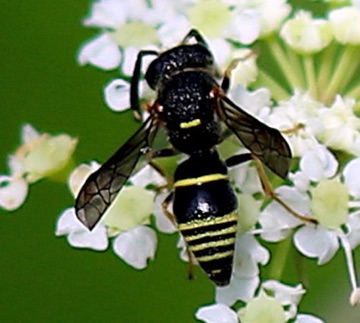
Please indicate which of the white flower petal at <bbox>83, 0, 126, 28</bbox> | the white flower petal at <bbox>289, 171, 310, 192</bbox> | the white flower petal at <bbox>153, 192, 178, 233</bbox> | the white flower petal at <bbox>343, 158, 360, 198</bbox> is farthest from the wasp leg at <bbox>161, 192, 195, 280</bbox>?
the white flower petal at <bbox>83, 0, 126, 28</bbox>

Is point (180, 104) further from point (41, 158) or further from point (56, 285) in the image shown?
point (56, 285)

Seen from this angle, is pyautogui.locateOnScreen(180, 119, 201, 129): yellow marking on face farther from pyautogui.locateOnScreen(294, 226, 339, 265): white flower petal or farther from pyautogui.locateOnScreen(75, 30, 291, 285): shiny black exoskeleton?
pyautogui.locateOnScreen(294, 226, 339, 265): white flower petal

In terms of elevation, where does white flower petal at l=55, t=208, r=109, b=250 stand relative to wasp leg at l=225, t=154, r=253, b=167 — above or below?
below

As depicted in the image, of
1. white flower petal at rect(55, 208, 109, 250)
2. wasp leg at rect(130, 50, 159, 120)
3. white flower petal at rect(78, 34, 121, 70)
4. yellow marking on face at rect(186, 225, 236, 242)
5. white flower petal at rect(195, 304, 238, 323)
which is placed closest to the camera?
yellow marking on face at rect(186, 225, 236, 242)

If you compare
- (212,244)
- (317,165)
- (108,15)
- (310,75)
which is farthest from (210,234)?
(108,15)

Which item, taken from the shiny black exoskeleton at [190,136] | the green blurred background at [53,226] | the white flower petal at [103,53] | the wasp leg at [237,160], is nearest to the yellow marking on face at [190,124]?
the shiny black exoskeleton at [190,136]

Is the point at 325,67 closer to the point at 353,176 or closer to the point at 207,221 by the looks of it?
the point at 353,176
